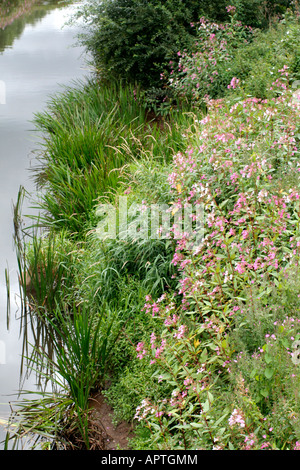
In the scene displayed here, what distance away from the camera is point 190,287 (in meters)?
3.07

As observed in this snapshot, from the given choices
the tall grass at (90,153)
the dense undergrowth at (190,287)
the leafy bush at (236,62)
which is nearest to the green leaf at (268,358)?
the dense undergrowth at (190,287)

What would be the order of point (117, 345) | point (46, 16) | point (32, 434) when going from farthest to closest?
1. point (46, 16)
2. point (117, 345)
3. point (32, 434)

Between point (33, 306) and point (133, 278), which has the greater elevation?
point (133, 278)

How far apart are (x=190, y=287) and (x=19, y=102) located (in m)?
7.17

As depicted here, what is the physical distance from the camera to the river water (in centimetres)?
416

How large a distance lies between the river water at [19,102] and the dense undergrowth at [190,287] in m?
0.27

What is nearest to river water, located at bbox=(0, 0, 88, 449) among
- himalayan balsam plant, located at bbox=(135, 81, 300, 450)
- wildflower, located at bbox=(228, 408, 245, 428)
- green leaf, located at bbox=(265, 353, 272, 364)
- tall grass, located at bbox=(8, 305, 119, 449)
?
tall grass, located at bbox=(8, 305, 119, 449)

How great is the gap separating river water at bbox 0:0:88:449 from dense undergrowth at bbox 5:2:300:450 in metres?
0.27

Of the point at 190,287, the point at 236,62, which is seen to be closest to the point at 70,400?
the point at 190,287

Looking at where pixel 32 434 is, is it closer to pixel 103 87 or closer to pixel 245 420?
pixel 245 420

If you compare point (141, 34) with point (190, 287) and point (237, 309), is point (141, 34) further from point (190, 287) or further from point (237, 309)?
point (237, 309)

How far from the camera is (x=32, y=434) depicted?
318 cm
